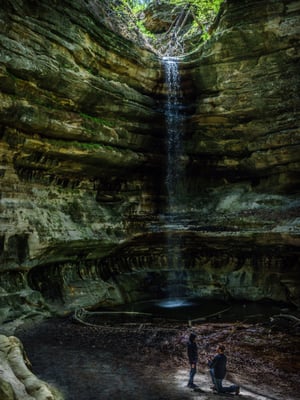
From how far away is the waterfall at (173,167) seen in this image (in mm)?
23250

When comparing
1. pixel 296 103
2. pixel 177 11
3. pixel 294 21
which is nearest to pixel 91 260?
pixel 296 103

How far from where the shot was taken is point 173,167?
25266 mm

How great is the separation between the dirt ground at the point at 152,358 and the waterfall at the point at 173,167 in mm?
7134

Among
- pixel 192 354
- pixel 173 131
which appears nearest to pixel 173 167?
pixel 173 131

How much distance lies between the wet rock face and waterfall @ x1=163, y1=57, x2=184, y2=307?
334 millimetres

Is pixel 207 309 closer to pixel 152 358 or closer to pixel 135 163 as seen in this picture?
pixel 152 358

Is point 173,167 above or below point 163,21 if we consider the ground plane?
below

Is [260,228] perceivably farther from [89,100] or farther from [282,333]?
[89,100]

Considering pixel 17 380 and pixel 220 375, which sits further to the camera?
pixel 220 375

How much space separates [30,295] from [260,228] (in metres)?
11.9

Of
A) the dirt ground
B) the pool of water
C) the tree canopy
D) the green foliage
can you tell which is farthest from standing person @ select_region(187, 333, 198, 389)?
the green foliage

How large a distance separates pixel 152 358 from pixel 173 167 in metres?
15.3

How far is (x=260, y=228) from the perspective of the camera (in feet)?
65.5

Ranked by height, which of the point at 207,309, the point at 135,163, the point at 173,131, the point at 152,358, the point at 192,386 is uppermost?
the point at 173,131
